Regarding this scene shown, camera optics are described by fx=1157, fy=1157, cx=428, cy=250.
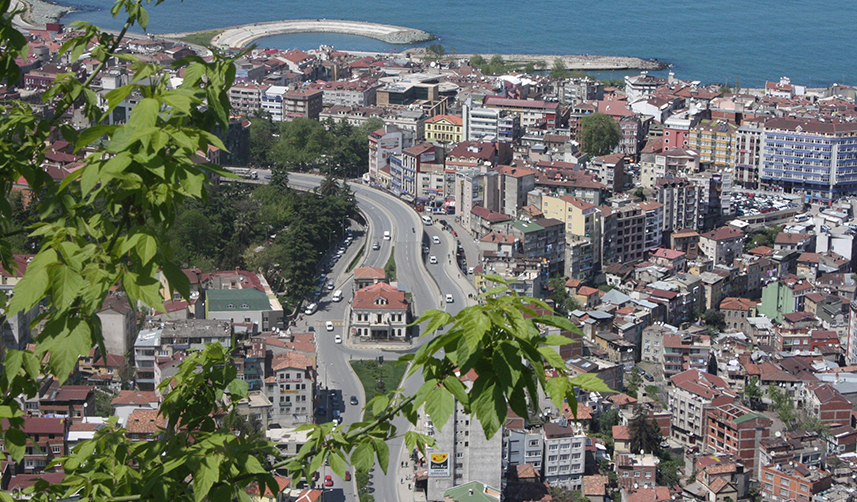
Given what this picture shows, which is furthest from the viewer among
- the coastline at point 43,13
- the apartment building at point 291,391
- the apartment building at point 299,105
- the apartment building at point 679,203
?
the coastline at point 43,13

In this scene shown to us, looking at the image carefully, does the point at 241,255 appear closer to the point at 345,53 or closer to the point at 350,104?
the point at 350,104

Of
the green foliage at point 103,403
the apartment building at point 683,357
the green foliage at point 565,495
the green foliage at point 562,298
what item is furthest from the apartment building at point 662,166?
the green foliage at point 103,403

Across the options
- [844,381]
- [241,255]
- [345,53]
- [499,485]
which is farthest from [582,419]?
[345,53]

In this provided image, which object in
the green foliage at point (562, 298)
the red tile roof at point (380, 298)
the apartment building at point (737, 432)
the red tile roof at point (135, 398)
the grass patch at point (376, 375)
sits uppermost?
the red tile roof at point (135, 398)

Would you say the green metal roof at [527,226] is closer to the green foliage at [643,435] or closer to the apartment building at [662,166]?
the apartment building at [662,166]

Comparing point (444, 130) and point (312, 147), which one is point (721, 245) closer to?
point (444, 130)

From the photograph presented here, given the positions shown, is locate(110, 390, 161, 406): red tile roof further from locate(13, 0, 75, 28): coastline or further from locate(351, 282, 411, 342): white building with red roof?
locate(13, 0, 75, 28): coastline

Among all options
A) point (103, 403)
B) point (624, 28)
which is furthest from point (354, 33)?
point (103, 403)

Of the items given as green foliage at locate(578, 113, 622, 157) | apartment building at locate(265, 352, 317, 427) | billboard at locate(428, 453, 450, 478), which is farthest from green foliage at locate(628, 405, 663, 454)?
green foliage at locate(578, 113, 622, 157)
